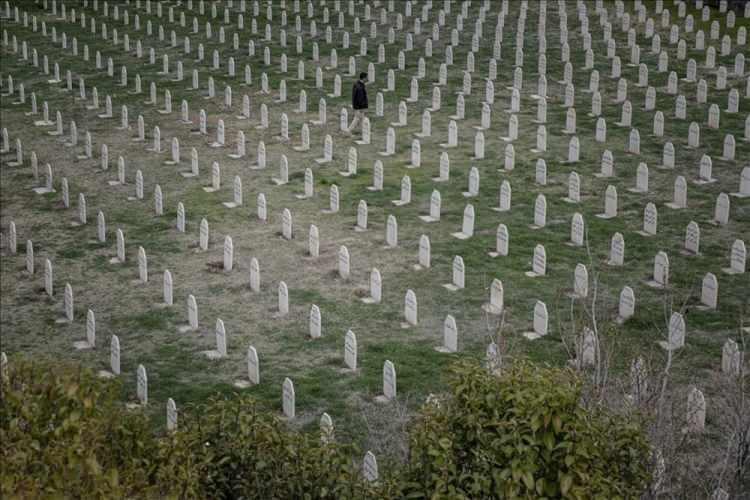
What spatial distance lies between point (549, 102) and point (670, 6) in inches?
438

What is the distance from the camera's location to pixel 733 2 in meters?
36.1

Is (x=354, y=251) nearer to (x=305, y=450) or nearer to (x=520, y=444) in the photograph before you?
(x=305, y=450)

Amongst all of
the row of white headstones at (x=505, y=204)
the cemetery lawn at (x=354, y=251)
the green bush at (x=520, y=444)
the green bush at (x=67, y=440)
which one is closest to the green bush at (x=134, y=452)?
the green bush at (x=67, y=440)

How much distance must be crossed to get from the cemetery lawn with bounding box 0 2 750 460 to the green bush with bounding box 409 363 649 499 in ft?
4.95

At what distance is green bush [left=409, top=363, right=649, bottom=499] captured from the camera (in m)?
8.62

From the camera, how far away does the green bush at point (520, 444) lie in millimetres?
8617

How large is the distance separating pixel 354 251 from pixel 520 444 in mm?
11799

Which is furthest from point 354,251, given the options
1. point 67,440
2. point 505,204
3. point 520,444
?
point 67,440

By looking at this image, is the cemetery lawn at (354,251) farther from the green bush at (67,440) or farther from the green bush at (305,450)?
the green bush at (67,440)

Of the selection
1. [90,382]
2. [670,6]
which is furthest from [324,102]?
[90,382]

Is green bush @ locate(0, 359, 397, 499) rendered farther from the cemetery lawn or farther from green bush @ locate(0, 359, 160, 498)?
the cemetery lawn

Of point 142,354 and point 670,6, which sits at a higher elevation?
point 670,6

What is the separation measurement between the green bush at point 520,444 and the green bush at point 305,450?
0.01m

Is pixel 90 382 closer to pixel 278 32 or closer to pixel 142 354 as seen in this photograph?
pixel 142 354
